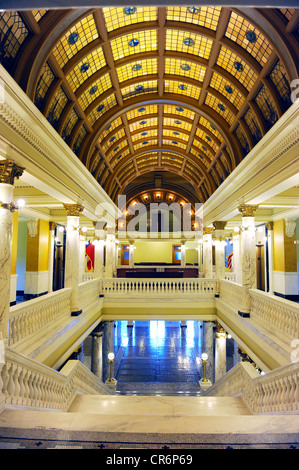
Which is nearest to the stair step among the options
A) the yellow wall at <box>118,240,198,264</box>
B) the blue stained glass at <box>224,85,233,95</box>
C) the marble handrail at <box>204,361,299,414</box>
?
the marble handrail at <box>204,361,299,414</box>

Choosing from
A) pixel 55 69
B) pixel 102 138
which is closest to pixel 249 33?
pixel 55 69

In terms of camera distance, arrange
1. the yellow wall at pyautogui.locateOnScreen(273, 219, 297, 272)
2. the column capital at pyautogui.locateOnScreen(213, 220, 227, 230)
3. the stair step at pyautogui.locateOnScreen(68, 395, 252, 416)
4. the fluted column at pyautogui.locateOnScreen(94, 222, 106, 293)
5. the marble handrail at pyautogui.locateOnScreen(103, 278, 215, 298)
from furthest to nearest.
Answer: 1. the column capital at pyautogui.locateOnScreen(213, 220, 227, 230)
2. the yellow wall at pyautogui.locateOnScreen(273, 219, 297, 272)
3. the fluted column at pyautogui.locateOnScreen(94, 222, 106, 293)
4. the marble handrail at pyautogui.locateOnScreen(103, 278, 215, 298)
5. the stair step at pyautogui.locateOnScreen(68, 395, 252, 416)

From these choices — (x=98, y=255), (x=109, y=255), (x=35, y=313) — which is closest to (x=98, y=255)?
(x=98, y=255)

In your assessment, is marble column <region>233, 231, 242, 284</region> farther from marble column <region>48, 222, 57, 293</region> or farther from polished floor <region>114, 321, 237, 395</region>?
marble column <region>48, 222, 57, 293</region>

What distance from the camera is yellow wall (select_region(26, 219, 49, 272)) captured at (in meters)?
14.2

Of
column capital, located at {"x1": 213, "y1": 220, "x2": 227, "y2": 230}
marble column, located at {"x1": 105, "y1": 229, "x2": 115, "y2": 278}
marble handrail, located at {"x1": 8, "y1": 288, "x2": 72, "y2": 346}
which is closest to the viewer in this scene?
marble handrail, located at {"x1": 8, "y1": 288, "x2": 72, "y2": 346}

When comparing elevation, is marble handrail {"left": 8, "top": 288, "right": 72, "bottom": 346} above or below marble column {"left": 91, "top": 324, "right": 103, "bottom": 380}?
above

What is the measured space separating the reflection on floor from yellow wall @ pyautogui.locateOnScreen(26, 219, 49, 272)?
6.85 meters

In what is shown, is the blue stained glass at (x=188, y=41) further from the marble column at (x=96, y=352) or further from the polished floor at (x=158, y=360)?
the polished floor at (x=158, y=360)

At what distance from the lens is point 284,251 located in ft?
44.8

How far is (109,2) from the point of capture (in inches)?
60.9

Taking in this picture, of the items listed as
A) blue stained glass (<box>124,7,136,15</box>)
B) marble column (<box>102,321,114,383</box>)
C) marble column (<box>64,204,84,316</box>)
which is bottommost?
marble column (<box>102,321,114,383</box>)

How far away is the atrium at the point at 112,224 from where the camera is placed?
10.9ft
